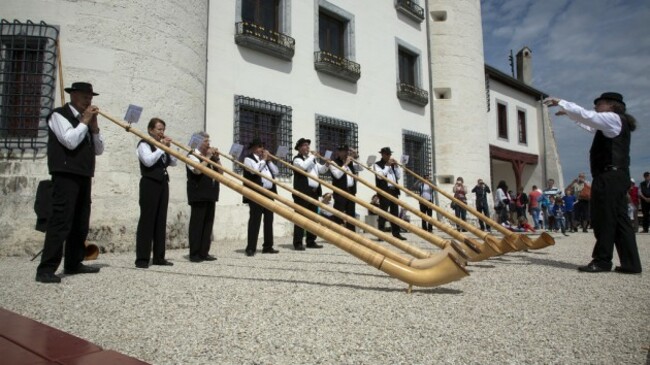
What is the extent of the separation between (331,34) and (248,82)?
348cm

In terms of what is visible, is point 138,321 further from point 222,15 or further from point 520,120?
point 520,120

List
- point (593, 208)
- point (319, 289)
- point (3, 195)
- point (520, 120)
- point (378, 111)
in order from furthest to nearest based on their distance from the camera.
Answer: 1. point (520, 120)
2. point (378, 111)
3. point (3, 195)
4. point (593, 208)
5. point (319, 289)

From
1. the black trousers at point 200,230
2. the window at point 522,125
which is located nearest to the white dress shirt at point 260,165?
the black trousers at point 200,230

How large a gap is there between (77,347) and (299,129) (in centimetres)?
782

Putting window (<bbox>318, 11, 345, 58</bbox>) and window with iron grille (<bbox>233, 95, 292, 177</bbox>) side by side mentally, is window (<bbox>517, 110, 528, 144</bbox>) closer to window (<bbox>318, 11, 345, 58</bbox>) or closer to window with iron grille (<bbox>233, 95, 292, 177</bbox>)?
window (<bbox>318, 11, 345, 58</bbox>)

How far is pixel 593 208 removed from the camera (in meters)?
3.94

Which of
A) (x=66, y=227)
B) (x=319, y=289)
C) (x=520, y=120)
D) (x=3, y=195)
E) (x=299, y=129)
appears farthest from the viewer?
(x=520, y=120)

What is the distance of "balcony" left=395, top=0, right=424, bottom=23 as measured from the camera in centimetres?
1217

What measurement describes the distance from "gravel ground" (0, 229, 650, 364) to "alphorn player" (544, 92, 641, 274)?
8.9 inches

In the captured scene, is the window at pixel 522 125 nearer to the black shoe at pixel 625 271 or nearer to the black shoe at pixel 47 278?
the black shoe at pixel 625 271

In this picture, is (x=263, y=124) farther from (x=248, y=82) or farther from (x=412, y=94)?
(x=412, y=94)

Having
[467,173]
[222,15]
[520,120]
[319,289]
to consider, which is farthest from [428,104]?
[319,289]

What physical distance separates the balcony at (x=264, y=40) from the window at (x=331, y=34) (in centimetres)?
152

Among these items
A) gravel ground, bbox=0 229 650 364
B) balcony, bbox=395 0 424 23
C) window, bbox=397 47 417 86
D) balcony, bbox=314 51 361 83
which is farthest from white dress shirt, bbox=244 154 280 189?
balcony, bbox=395 0 424 23
